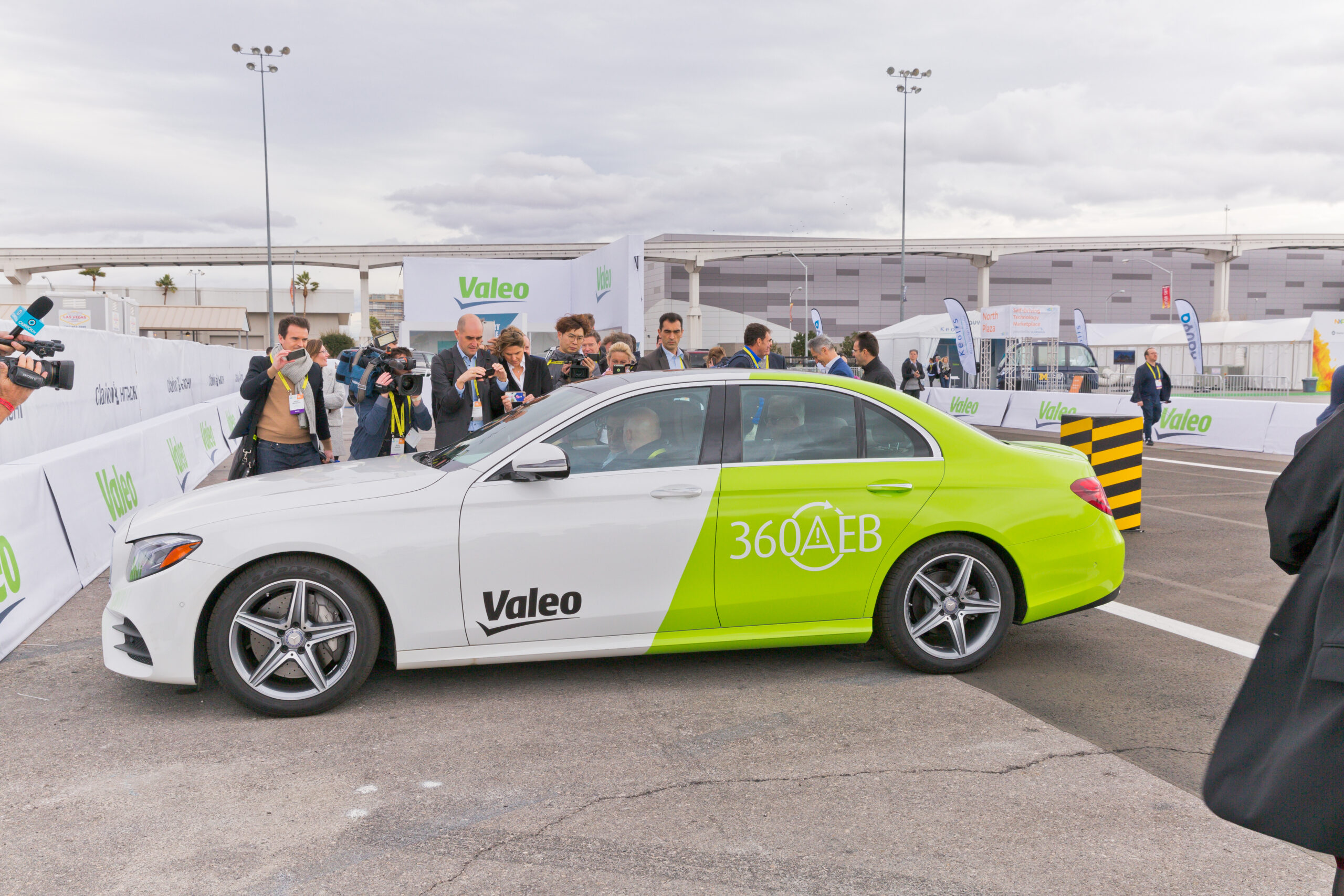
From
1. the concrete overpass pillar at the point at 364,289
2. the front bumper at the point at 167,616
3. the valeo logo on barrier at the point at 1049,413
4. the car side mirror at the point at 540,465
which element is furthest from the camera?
the concrete overpass pillar at the point at 364,289

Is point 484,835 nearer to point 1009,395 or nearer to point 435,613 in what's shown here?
point 435,613

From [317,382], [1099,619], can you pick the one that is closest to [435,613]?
[317,382]

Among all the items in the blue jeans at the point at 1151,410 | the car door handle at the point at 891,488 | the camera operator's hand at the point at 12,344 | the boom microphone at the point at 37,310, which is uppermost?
the boom microphone at the point at 37,310

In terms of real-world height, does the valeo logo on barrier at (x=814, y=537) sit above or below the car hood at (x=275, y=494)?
below

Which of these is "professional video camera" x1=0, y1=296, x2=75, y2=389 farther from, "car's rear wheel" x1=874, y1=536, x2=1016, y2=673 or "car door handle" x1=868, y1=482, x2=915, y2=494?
"car's rear wheel" x1=874, y1=536, x2=1016, y2=673

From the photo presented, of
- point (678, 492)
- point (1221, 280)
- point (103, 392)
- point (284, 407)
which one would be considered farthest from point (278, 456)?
point (1221, 280)

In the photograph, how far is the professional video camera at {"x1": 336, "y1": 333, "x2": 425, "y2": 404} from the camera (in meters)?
7.83

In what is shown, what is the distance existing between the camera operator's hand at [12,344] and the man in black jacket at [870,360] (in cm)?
609

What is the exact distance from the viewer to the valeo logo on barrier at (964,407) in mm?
25062

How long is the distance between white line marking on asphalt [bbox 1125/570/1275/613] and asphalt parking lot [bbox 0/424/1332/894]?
128 cm

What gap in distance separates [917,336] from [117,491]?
111ft

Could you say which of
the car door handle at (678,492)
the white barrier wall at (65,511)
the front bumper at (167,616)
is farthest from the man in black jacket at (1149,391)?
the front bumper at (167,616)

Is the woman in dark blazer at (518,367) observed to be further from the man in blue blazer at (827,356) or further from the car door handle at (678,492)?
the car door handle at (678,492)

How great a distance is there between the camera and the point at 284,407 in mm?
7004
